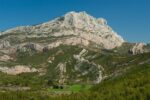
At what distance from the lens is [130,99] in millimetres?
199875

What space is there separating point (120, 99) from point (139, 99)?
34.7ft

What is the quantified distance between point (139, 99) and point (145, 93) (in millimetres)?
5063

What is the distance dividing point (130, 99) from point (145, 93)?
36.0 ft

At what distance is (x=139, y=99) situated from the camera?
195 m

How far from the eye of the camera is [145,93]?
Result: 192 meters

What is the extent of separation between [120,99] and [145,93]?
14.7 m

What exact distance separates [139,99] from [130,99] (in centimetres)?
650

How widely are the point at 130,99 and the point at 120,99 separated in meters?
5.37

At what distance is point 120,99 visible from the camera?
655 feet
